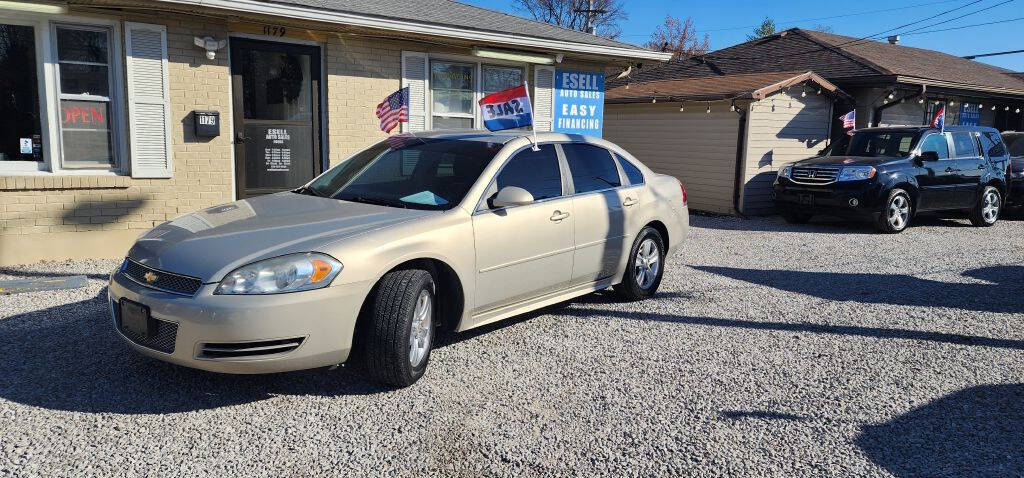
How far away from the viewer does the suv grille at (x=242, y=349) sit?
3.87 m

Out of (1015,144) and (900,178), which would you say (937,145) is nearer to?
(900,178)

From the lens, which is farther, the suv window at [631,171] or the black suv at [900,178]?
the black suv at [900,178]

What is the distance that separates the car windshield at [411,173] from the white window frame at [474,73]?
438cm

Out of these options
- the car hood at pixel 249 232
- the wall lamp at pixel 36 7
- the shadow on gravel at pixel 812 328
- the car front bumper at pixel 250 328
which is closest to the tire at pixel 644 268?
the shadow on gravel at pixel 812 328

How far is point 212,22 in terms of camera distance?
327 inches

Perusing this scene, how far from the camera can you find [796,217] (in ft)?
42.9

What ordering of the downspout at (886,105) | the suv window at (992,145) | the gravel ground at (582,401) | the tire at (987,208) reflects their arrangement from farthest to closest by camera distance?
the downspout at (886,105)
the suv window at (992,145)
the tire at (987,208)
the gravel ground at (582,401)

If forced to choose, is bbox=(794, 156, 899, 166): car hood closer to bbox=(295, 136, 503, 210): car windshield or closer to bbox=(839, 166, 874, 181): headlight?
bbox=(839, 166, 874, 181): headlight

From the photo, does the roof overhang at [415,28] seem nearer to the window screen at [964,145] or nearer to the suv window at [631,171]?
the suv window at [631,171]

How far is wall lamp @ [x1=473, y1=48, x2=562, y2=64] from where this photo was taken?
10.1 m

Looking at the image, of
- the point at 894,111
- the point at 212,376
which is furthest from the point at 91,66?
the point at 894,111

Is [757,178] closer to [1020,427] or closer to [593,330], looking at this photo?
[593,330]

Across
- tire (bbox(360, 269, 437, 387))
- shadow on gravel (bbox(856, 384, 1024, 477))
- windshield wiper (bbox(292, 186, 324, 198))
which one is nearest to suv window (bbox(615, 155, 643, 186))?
windshield wiper (bbox(292, 186, 324, 198))

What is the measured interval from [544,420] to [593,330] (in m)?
1.80
